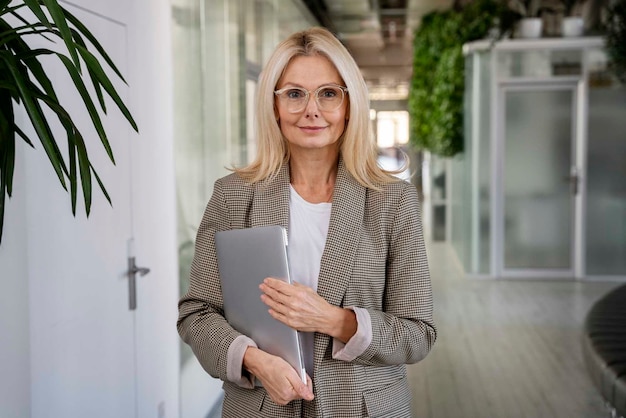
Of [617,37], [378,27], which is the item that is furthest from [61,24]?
[378,27]

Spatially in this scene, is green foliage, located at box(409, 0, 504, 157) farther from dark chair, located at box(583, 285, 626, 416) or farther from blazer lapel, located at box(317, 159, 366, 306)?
blazer lapel, located at box(317, 159, 366, 306)

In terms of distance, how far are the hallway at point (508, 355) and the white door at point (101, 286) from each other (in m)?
→ 1.90

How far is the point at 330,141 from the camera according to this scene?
1575mm

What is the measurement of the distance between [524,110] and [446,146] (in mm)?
1199

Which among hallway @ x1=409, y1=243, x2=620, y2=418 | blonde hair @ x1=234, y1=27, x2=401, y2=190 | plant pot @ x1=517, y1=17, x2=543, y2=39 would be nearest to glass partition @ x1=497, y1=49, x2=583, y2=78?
plant pot @ x1=517, y1=17, x2=543, y2=39

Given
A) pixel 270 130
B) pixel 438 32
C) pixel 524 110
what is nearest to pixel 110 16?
pixel 270 130

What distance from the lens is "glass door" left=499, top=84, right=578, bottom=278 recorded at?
867cm

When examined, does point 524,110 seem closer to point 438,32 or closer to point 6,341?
point 438,32

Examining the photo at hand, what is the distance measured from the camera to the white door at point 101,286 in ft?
7.84

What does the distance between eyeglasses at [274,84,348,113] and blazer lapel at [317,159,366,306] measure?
0.53ft

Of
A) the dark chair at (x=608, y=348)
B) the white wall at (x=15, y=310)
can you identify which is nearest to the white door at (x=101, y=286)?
the white wall at (x=15, y=310)

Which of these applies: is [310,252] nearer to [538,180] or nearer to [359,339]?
[359,339]

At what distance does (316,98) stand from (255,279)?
0.37 metres

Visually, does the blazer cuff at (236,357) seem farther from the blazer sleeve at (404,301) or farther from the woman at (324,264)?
the blazer sleeve at (404,301)
